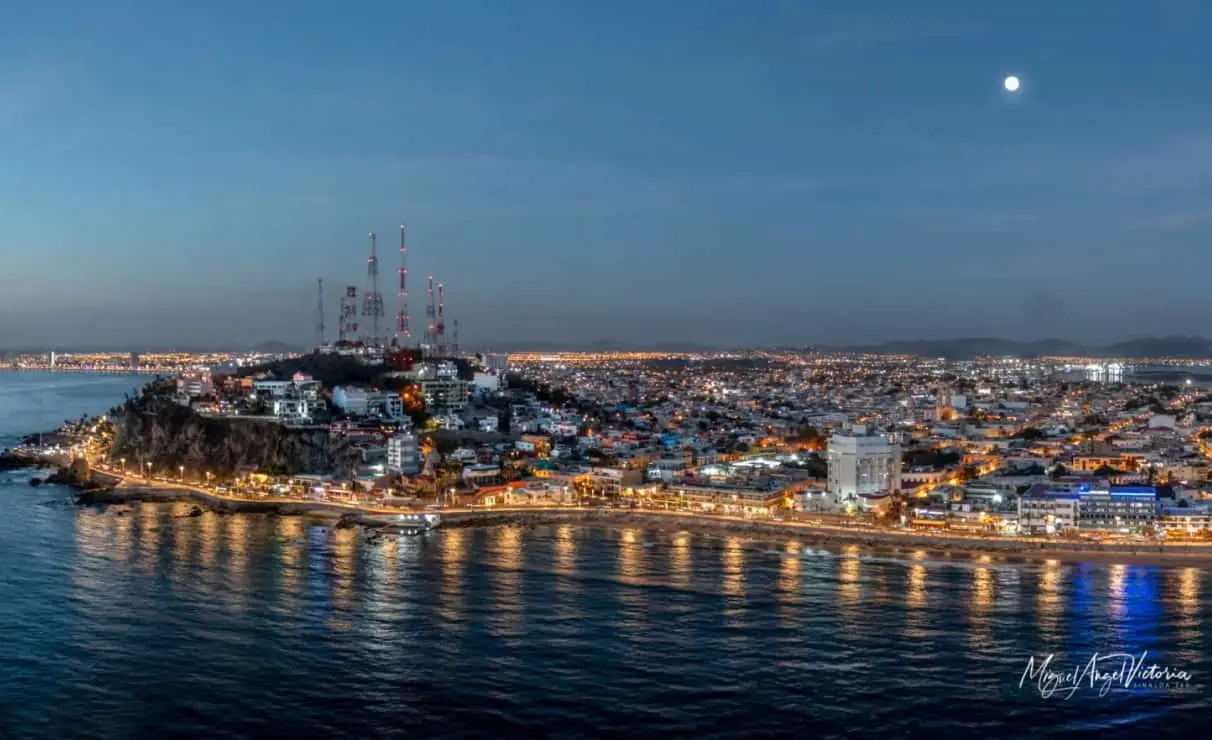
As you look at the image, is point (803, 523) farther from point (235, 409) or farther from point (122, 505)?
point (235, 409)

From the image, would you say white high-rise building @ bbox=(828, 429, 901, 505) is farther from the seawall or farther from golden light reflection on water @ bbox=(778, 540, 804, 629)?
golden light reflection on water @ bbox=(778, 540, 804, 629)

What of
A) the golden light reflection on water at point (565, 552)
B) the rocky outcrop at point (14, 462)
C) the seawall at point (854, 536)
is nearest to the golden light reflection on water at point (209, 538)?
the seawall at point (854, 536)

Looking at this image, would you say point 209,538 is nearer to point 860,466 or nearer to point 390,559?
point 390,559

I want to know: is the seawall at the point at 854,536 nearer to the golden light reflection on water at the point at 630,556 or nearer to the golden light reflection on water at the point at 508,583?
the golden light reflection on water at the point at 630,556

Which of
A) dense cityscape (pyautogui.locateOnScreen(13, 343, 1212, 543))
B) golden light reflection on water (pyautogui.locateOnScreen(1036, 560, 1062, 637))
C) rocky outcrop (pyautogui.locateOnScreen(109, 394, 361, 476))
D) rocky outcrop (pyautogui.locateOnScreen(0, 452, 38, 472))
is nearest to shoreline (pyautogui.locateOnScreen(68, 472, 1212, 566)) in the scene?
dense cityscape (pyautogui.locateOnScreen(13, 343, 1212, 543))

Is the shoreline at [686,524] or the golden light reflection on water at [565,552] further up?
the shoreline at [686,524]

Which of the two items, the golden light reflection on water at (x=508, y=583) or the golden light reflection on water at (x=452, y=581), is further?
the golden light reflection on water at (x=452, y=581)

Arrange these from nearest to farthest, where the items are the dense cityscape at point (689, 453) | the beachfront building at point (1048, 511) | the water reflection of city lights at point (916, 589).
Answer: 1. the water reflection of city lights at point (916, 589)
2. the beachfront building at point (1048, 511)
3. the dense cityscape at point (689, 453)
